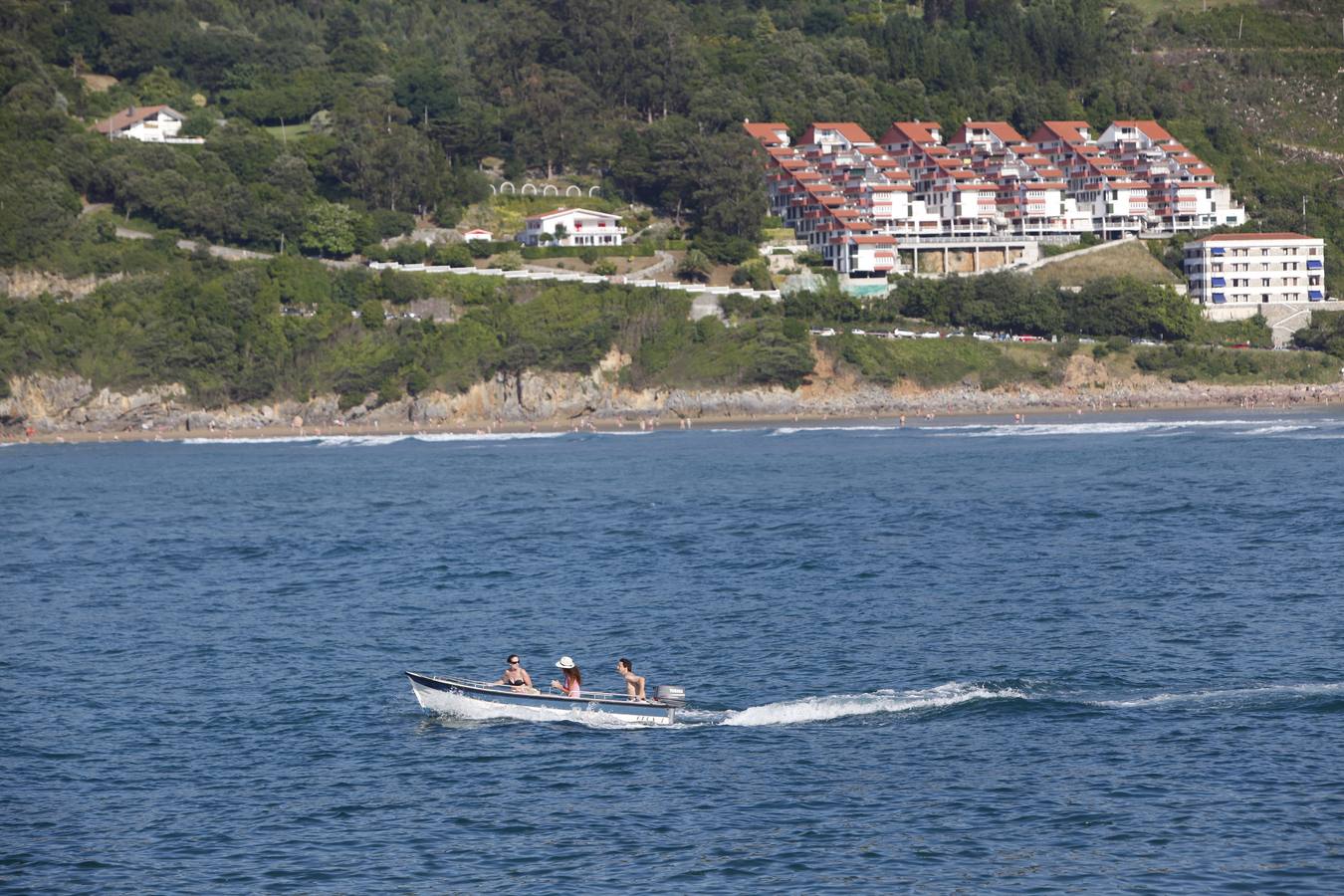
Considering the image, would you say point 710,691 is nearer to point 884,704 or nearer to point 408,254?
point 884,704

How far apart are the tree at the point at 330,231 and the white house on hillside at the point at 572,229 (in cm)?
1591

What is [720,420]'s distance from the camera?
133 m

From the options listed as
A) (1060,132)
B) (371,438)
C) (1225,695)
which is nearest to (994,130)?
(1060,132)

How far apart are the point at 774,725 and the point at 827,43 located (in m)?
169

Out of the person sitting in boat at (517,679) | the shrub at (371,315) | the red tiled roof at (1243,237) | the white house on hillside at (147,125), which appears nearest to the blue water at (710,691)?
the person sitting in boat at (517,679)

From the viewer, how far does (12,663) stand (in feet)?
142

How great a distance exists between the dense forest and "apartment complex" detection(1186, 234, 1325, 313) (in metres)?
11.8

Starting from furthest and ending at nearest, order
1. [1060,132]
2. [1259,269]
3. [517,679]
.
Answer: [1060,132]
[1259,269]
[517,679]

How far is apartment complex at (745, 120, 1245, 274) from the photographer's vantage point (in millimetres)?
159125

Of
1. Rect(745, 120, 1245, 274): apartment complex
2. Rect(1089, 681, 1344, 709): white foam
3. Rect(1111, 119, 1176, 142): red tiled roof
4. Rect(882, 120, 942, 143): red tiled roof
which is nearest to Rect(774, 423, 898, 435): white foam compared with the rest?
Rect(745, 120, 1245, 274): apartment complex

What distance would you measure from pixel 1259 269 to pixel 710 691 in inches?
4899

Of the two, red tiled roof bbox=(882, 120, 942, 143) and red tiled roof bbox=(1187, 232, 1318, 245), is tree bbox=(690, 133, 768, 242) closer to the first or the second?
red tiled roof bbox=(882, 120, 942, 143)

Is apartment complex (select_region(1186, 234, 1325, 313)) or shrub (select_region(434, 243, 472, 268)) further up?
shrub (select_region(434, 243, 472, 268))

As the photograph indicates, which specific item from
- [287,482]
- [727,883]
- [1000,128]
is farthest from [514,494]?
[1000,128]
